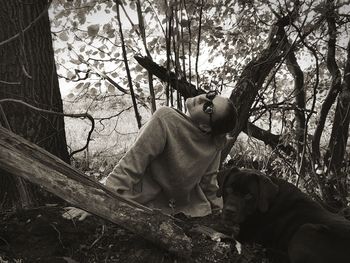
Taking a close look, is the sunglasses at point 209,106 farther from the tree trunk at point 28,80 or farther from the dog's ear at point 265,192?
the tree trunk at point 28,80

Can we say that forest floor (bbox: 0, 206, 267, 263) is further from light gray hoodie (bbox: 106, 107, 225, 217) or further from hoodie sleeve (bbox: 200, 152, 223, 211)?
hoodie sleeve (bbox: 200, 152, 223, 211)

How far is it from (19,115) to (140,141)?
1.20m

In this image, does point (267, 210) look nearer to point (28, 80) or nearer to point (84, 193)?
point (84, 193)

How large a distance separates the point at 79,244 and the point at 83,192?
0.56m

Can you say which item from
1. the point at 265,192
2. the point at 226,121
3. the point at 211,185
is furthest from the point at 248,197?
the point at 211,185

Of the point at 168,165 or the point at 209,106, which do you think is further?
the point at 168,165

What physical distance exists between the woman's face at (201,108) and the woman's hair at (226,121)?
0.03m

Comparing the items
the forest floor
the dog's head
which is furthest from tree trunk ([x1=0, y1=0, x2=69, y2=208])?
the dog's head

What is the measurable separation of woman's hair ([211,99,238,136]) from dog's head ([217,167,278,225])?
49 centimetres

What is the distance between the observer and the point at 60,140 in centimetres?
409

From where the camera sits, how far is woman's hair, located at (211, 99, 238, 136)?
143 inches

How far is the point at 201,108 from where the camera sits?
3684mm

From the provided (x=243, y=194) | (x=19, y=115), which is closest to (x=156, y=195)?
(x=243, y=194)

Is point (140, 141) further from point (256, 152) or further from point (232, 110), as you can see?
point (256, 152)
